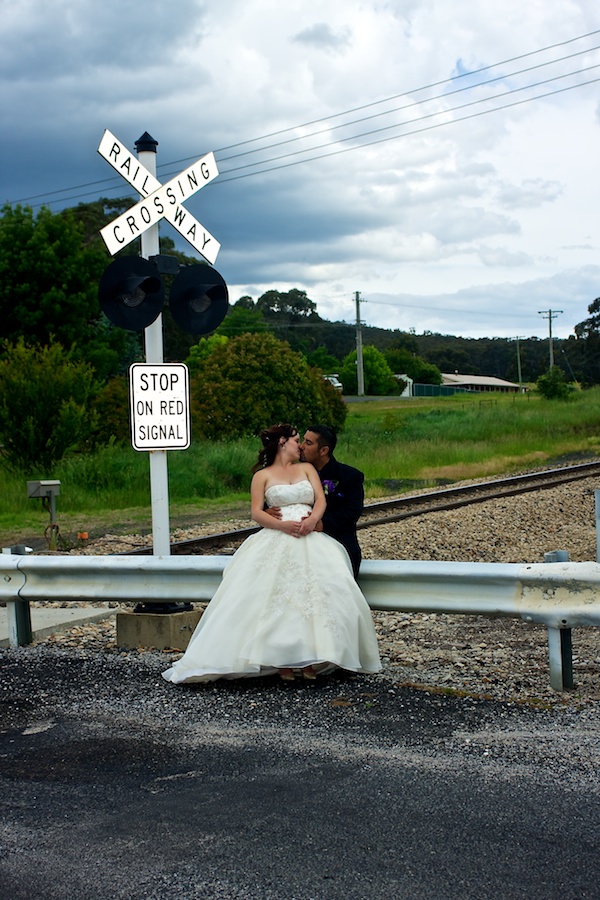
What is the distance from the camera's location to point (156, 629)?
24.5 feet

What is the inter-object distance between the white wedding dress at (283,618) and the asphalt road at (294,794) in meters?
0.16

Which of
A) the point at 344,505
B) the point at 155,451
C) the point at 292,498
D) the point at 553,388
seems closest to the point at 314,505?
the point at 292,498

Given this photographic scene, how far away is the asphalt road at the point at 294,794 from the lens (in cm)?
357

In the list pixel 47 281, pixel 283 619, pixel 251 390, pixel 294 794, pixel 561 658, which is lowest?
pixel 294 794

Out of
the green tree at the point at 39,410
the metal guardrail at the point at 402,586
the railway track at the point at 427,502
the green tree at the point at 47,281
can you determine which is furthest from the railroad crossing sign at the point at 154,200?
the green tree at the point at 47,281

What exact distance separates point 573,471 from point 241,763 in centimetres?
2343

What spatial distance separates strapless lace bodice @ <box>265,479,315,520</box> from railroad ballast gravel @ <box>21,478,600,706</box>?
116cm

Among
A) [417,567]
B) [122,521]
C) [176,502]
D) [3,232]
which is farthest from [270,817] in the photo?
[3,232]

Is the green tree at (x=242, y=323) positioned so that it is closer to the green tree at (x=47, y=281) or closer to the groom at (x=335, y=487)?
the green tree at (x=47, y=281)

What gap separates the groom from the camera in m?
6.92

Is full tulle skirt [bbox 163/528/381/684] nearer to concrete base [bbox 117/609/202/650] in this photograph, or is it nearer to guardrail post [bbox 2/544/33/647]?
concrete base [bbox 117/609/202/650]

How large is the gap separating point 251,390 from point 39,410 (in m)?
13.3

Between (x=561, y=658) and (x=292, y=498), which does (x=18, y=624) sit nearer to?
(x=292, y=498)

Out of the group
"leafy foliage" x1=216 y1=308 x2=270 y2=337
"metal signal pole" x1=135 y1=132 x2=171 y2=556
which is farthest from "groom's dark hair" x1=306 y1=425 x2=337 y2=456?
"leafy foliage" x1=216 y1=308 x2=270 y2=337
